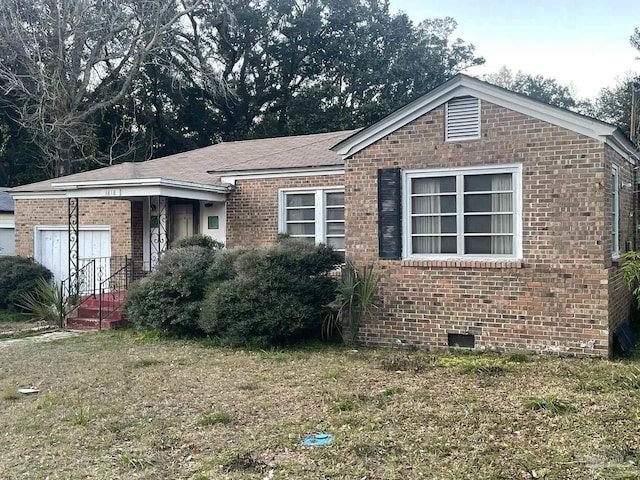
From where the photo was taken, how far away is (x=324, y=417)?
5875mm

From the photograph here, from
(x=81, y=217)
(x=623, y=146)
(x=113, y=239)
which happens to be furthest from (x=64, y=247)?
(x=623, y=146)

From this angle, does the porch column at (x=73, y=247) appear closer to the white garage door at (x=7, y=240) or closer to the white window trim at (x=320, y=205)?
the white garage door at (x=7, y=240)

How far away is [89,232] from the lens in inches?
613

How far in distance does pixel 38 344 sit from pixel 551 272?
8.77 m

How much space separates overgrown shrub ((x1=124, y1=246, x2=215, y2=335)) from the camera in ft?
34.7

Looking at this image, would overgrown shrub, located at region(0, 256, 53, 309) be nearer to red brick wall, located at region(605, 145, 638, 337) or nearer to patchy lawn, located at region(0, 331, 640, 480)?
patchy lawn, located at region(0, 331, 640, 480)

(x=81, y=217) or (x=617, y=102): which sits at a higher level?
(x=617, y=102)

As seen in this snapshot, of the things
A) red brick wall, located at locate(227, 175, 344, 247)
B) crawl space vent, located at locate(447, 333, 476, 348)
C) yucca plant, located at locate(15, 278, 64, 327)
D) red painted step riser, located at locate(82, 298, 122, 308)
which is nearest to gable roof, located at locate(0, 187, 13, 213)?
yucca plant, located at locate(15, 278, 64, 327)

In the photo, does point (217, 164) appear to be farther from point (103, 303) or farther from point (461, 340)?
point (461, 340)

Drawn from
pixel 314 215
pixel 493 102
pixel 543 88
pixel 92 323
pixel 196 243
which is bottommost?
pixel 92 323

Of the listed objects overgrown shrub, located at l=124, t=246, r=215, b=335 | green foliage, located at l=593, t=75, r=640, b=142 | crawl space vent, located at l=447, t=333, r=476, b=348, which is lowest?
crawl space vent, located at l=447, t=333, r=476, b=348

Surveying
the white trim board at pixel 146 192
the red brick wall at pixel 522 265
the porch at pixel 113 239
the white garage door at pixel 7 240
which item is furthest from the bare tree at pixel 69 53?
the red brick wall at pixel 522 265

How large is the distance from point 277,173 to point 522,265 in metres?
5.95

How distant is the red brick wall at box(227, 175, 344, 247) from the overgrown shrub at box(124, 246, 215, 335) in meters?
2.02
